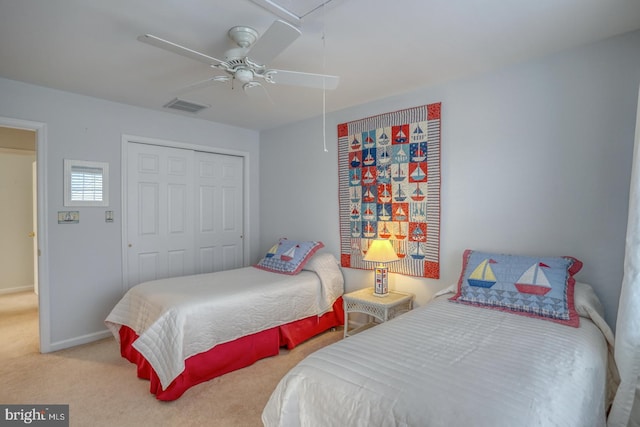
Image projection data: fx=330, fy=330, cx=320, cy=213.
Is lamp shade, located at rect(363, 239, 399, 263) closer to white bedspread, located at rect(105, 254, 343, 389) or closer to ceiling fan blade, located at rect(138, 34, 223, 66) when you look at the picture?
white bedspread, located at rect(105, 254, 343, 389)

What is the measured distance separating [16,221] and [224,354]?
14.8 ft

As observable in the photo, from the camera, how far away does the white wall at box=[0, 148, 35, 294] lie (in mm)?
4746

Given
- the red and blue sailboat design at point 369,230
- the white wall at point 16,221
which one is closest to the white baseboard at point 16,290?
the white wall at point 16,221

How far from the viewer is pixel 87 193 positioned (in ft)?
10.2

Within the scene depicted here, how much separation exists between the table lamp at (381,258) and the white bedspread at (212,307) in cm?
57

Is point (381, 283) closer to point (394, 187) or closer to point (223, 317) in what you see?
point (394, 187)

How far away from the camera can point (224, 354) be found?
2.52m

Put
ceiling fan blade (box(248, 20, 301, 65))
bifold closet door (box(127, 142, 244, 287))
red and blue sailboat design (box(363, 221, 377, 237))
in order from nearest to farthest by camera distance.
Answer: ceiling fan blade (box(248, 20, 301, 65)) < red and blue sailboat design (box(363, 221, 377, 237)) < bifold closet door (box(127, 142, 244, 287))

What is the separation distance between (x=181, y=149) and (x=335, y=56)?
2286 millimetres

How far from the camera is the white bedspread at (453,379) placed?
112 centimetres

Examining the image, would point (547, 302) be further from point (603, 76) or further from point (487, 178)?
point (603, 76)

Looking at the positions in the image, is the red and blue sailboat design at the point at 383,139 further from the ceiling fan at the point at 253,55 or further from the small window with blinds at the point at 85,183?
the small window with blinds at the point at 85,183

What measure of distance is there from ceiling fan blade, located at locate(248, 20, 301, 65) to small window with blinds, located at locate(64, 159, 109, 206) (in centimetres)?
227

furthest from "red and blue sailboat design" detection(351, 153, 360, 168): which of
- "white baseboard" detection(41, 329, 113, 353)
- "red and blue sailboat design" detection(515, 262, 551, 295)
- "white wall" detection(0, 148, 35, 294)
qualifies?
"white wall" detection(0, 148, 35, 294)
